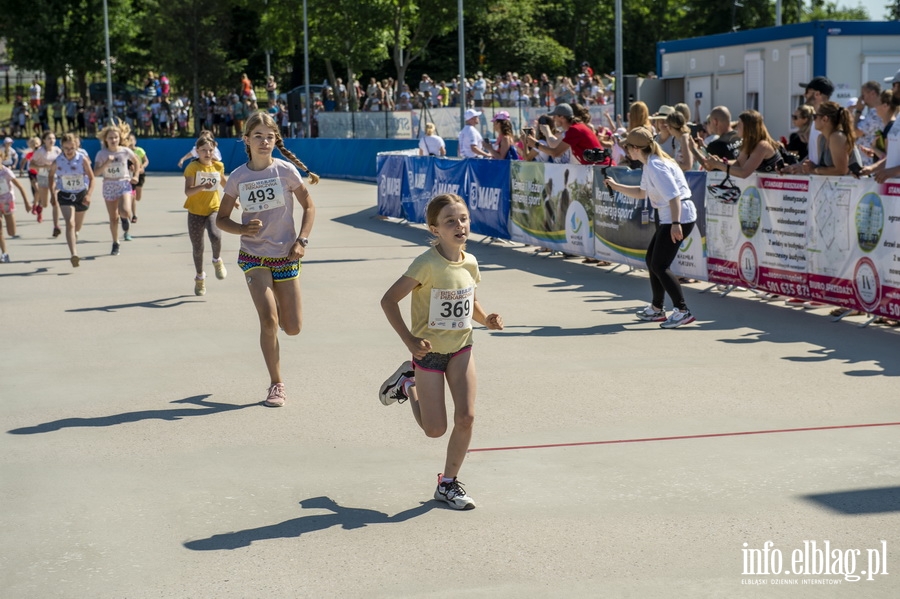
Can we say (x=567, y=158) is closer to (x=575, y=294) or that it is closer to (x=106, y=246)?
(x=575, y=294)

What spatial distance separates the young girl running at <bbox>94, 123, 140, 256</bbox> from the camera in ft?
55.7

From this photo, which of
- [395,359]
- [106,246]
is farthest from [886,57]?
[395,359]

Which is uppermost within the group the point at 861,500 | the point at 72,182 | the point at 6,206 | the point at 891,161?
the point at 891,161

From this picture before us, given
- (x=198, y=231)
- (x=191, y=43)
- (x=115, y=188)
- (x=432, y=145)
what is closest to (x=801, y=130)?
(x=198, y=231)

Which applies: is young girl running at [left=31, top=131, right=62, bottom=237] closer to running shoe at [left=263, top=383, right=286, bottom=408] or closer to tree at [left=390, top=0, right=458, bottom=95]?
running shoe at [left=263, top=383, right=286, bottom=408]

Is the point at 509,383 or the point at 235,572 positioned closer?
the point at 235,572

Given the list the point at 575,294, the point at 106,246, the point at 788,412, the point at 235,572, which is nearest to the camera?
the point at 235,572

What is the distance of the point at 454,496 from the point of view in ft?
19.1

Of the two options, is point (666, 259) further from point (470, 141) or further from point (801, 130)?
point (470, 141)

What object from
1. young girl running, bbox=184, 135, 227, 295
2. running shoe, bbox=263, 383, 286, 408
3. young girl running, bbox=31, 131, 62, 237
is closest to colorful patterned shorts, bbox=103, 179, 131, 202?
young girl running, bbox=31, 131, 62, 237

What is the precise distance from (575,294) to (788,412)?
5.59 m

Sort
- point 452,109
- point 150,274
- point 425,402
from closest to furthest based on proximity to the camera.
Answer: point 425,402, point 150,274, point 452,109

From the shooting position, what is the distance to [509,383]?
8.73m

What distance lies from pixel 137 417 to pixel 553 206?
935 centimetres
